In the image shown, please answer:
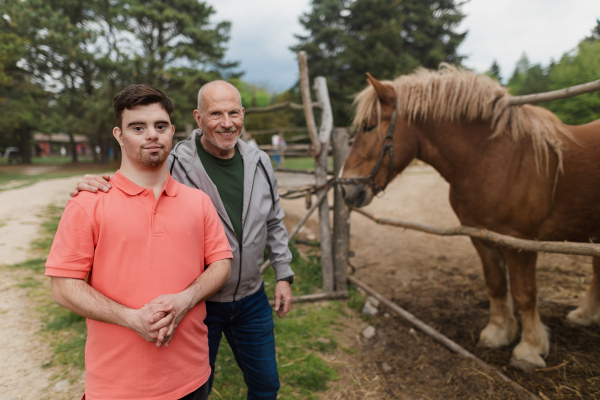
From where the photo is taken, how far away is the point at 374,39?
863 inches

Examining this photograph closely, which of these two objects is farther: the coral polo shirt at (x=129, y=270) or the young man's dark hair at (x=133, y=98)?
the young man's dark hair at (x=133, y=98)

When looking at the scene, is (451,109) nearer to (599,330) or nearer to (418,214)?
(599,330)

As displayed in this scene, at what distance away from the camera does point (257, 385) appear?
5.62ft

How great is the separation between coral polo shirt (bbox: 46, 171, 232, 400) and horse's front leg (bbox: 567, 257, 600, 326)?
3524 millimetres

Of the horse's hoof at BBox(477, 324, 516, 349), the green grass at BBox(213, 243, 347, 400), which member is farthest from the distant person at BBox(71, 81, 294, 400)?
the horse's hoof at BBox(477, 324, 516, 349)

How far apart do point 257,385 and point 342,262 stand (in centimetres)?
225

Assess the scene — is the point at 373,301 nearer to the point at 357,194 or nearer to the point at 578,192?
the point at 357,194

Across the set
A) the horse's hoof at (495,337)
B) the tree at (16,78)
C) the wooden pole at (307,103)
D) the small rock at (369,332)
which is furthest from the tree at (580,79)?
the tree at (16,78)

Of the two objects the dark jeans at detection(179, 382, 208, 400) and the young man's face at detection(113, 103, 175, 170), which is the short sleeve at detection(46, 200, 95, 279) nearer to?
the young man's face at detection(113, 103, 175, 170)

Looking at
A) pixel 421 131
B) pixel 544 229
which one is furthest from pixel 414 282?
pixel 421 131

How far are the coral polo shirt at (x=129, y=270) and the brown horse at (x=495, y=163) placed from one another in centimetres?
184

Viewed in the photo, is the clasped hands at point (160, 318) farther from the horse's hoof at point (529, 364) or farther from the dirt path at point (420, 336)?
the horse's hoof at point (529, 364)

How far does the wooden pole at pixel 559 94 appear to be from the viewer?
190 cm

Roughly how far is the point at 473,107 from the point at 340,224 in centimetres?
186
